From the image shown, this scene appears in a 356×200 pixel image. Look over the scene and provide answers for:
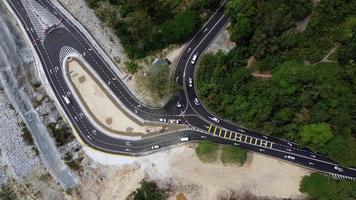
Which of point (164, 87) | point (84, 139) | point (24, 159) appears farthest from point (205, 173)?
point (24, 159)

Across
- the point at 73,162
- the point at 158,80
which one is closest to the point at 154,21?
the point at 158,80

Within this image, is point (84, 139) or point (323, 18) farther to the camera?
point (84, 139)

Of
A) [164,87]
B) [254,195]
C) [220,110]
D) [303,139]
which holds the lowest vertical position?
[254,195]

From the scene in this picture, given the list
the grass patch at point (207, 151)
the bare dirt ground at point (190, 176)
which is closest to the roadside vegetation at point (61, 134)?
the bare dirt ground at point (190, 176)

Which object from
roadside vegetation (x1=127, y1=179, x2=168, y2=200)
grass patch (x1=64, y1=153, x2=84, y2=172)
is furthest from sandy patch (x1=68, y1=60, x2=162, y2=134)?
roadside vegetation (x1=127, y1=179, x2=168, y2=200)

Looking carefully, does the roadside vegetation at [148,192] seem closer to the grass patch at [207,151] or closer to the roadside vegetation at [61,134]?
the grass patch at [207,151]

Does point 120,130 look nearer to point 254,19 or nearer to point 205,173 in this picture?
point 205,173

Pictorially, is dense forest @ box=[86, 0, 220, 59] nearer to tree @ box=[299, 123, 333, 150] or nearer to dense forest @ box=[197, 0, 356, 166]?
dense forest @ box=[197, 0, 356, 166]

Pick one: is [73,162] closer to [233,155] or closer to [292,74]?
[233,155]
